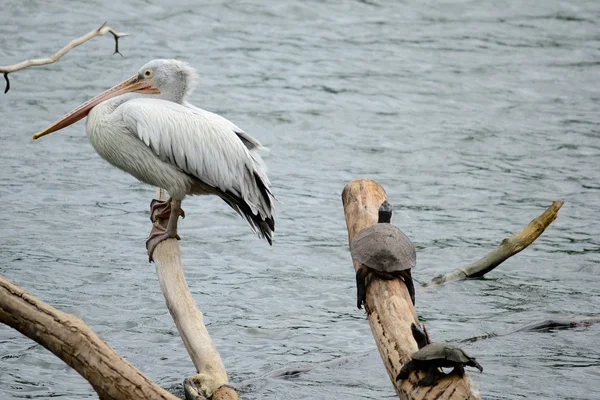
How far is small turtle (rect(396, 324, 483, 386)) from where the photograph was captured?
2.99 m

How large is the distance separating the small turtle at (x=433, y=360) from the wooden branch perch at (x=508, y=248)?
2.30m

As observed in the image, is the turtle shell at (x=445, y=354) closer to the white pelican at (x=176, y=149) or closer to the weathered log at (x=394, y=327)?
Answer: the weathered log at (x=394, y=327)

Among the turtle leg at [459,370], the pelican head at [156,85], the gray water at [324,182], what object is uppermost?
the pelican head at [156,85]

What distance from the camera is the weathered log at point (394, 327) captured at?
3025 millimetres

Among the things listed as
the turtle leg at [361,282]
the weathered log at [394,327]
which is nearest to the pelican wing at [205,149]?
the weathered log at [394,327]

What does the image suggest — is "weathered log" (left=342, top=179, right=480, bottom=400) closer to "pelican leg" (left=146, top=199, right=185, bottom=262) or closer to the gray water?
"pelican leg" (left=146, top=199, right=185, bottom=262)

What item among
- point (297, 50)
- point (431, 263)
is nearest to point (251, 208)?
point (431, 263)

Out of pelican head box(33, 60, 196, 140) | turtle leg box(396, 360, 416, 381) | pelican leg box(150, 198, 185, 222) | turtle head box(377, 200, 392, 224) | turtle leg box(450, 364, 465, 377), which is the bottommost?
pelican leg box(150, 198, 185, 222)

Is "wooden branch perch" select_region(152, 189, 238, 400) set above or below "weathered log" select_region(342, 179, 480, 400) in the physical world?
below

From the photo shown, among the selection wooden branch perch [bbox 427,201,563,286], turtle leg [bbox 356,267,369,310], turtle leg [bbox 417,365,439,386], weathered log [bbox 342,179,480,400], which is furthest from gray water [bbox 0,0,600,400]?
turtle leg [bbox 417,365,439,386]

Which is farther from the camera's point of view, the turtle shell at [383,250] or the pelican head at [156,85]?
the pelican head at [156,85]

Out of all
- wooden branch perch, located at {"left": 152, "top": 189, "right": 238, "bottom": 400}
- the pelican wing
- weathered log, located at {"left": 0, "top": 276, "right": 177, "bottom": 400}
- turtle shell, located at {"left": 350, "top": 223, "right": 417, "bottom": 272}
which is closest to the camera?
weathered log, located at {"left": 0, "top": 276, "right": 177, "bottom": 400}

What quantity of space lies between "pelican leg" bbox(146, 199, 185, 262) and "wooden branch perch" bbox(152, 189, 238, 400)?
24 cm

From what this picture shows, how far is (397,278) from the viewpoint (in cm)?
384
